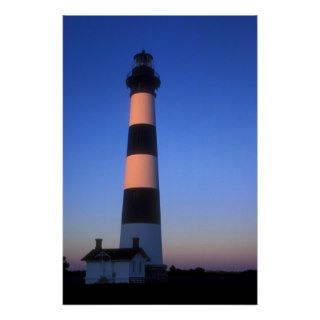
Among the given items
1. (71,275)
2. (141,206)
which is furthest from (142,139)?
(71,275)

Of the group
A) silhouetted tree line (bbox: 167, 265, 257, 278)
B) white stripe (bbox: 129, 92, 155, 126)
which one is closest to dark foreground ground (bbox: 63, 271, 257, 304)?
silhouetted tree line (bbox: 167, 265, 257, 278)

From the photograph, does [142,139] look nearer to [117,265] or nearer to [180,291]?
[117,265]

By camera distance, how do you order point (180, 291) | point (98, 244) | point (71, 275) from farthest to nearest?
point (98, 244) < point (71, 275) < point (180, 291)

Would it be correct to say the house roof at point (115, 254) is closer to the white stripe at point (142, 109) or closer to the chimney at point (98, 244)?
the chimney at point (98, 244)

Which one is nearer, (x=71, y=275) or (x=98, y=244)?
(x=71, y=275)

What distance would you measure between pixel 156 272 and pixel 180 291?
206 centimetres

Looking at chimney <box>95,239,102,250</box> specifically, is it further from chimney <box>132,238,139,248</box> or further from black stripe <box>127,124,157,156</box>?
black stripe <box>127,124,157,156</box>

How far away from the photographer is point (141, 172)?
13.7 meters

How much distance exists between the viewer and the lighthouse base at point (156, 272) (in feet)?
43.5
